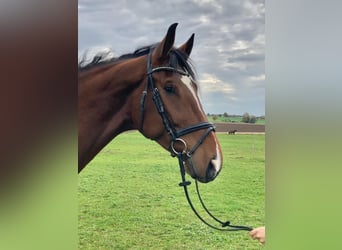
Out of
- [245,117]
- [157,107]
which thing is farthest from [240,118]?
[157,107]

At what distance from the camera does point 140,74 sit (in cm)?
186

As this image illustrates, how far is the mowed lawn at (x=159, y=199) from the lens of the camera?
203cm

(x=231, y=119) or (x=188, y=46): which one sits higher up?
(x=188, y=46)

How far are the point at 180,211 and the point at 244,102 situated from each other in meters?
0.65

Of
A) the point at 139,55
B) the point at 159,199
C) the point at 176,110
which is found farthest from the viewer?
the point at 159,199

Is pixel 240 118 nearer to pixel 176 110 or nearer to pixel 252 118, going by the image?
pixel 252 118

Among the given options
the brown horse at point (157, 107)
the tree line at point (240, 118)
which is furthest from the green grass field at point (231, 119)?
the brown horse at point (157, 107)

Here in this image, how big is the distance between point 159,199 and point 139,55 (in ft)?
2.41

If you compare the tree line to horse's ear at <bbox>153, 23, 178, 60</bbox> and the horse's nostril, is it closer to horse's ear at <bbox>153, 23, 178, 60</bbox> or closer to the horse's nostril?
the horse's nostril

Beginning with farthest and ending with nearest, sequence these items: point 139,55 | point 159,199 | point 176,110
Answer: point 159,199 < point 139,55 < point 176,110

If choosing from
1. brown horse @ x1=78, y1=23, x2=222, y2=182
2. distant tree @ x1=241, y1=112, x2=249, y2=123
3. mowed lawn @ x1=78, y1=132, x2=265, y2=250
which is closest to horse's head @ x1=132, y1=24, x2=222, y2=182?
brown horse @ x1=78, y1=23, x2=222, y2=182

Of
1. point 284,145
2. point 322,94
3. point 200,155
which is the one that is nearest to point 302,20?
point 322,94

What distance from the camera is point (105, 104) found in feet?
6.20

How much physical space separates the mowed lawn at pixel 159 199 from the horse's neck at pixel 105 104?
115 millimetres
